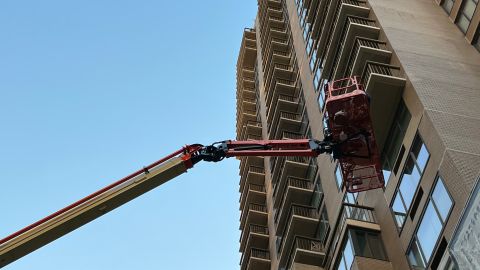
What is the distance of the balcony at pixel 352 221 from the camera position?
93.3 feet

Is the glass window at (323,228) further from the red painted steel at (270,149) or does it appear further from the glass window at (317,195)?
the red painted steel at (270,149)

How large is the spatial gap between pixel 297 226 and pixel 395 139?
34.4ft

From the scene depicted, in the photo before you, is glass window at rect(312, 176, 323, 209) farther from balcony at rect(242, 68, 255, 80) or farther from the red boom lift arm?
balcony at rect(242, 68, 255, 80)

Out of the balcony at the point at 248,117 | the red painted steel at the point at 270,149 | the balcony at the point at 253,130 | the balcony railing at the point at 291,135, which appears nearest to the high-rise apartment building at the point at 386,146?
the balcony railing at the point at 291,135

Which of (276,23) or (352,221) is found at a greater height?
(352,221)

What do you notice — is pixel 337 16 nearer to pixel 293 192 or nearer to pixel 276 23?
pixel 293 192

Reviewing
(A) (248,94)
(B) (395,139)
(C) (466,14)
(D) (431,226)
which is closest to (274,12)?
(A) (248,94)

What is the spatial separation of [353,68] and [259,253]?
62.1 feet

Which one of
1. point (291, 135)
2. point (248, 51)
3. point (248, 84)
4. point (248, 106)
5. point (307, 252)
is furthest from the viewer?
point (248, 51)

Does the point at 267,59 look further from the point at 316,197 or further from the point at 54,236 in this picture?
the point at 54,236

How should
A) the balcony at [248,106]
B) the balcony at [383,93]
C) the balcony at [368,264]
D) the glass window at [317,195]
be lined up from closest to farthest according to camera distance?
1. the balcony at [368,264]
2. the balcony at [383,93]
3. the glass window at [317,195]
4. the balcony at [248,106]

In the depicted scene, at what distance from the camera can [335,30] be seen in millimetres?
35719

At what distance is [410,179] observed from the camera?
26.3 metres

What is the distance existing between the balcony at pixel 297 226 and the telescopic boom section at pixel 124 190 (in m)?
12.4
